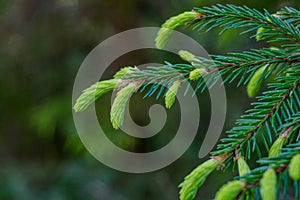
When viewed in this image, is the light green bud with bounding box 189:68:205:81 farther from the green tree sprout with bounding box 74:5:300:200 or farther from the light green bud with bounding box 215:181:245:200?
the light green bud with bounding box 215:181:245:200

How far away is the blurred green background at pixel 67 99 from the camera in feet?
7.95

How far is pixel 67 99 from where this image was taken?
2486mm

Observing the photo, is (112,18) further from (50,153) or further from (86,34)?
(50,153)

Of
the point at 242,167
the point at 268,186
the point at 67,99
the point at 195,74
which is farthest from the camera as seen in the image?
the point at 67,99

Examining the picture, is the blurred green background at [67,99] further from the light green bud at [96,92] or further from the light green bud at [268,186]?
the light green bud at [268,186]

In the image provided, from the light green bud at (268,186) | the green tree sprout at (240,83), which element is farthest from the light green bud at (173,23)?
the light green bud at (268,186)

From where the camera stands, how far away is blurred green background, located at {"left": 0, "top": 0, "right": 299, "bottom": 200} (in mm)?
2424

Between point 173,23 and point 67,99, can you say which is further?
point 67,99

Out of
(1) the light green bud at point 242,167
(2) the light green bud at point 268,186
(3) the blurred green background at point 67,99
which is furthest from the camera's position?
(3) the blurred green background at point 67,99

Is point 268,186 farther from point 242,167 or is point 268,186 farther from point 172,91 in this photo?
point 172,91

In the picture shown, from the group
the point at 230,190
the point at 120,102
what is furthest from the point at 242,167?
the point at 120,102

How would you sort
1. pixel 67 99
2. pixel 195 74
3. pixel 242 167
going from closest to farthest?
pixel 242 167 < pixel 195 74 < pixel 67 99

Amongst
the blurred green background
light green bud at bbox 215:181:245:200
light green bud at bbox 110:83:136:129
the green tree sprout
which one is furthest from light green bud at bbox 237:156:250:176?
the blurred green background

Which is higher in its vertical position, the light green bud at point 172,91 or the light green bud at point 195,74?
the light green bud at point 195,74
